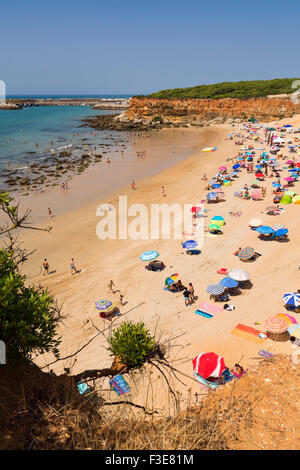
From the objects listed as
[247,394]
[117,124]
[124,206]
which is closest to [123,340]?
[247,394]

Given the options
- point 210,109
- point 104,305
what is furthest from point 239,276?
point 210,109

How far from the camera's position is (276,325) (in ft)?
37.2

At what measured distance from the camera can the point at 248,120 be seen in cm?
8544

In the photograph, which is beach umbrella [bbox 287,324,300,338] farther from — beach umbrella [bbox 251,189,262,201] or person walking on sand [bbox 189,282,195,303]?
beach umbrella [bbox 251,189,262,201]

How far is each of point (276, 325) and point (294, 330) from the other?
919 millimetres

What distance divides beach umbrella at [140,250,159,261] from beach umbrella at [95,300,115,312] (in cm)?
505

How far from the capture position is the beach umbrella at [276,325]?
36.8ft

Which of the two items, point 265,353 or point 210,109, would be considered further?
point 210,109

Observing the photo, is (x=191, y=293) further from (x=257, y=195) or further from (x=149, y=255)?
(x=257, y=195)

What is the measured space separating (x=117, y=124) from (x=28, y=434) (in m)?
102

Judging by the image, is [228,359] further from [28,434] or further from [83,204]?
[83,204]

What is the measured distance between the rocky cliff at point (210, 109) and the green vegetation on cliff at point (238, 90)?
5.01m

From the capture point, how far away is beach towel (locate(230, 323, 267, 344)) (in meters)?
11.7

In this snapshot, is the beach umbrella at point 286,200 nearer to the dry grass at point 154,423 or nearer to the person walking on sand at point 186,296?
the person walking on sand at point 186,296
